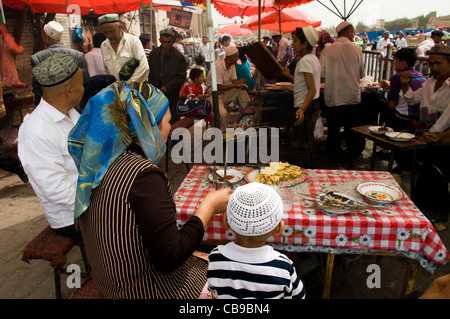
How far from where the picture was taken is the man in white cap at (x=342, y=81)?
5219 mm

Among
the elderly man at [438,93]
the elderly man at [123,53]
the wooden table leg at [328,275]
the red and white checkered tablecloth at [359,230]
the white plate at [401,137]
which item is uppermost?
the elderly man at [123,53]

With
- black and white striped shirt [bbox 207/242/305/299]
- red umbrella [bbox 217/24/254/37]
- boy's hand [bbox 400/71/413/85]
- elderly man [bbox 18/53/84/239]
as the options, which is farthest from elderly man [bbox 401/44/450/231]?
red umbrella [bbox 217/24/254/37]

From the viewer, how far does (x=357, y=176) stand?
2.82m

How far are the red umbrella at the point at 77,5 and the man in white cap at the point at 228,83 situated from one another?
214cm

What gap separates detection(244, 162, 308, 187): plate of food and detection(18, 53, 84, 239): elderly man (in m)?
1.40

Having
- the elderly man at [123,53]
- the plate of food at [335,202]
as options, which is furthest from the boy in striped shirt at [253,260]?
the elderly man at [123,53]

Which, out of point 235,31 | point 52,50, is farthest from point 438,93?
point 235,31

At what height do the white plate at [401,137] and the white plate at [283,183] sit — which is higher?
the white plate at [401,137]

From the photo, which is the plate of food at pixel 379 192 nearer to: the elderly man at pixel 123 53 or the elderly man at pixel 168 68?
the elderly man at pixel 123 53

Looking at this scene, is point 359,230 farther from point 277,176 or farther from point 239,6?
point 239,6

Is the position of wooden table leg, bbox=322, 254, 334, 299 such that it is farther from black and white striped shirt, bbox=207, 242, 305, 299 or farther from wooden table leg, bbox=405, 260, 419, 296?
black and white striped shirt, bbox=207, 242, 305, 299
